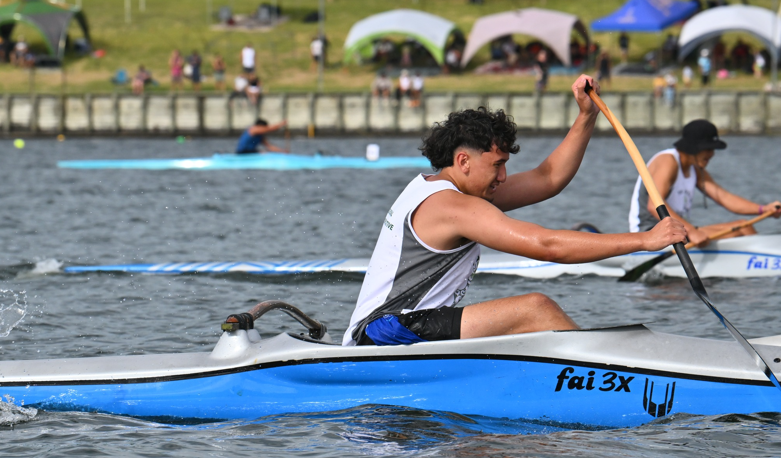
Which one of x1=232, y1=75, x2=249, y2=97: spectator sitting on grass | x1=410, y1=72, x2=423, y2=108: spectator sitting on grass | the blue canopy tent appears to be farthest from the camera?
the blue canopy tent

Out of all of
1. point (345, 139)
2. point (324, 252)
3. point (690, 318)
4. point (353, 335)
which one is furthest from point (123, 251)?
point (345, 139)

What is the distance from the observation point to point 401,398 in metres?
5.21

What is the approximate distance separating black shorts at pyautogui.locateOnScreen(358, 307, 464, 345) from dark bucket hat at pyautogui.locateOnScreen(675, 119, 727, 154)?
16.0 ft

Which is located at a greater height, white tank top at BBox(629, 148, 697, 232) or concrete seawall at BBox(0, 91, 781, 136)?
A: concrete seawall at BBox(0, 91, 781, 136)

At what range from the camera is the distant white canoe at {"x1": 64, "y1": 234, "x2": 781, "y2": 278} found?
9.95 meters

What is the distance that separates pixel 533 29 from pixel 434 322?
35060 millimetres

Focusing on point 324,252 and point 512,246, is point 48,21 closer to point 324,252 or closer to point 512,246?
point 324,252

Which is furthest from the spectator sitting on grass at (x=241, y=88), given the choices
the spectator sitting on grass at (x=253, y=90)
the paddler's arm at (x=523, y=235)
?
the paddler's arm at (x=523, y=235)

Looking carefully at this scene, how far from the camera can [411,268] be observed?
4.90 meters

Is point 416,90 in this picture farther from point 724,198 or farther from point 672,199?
point 672,199

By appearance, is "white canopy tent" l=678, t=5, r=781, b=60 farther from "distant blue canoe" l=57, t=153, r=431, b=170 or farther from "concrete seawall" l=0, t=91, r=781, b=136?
"distant blue canoe" l=57, t=153, r=431, b=170

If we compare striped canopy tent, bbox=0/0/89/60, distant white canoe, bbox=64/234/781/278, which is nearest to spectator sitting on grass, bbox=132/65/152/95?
striped canopy tent, bbox=0/0/89/60

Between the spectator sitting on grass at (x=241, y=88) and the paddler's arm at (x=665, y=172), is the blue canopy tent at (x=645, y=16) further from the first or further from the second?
the paddler's arm at (x=665, y=172)

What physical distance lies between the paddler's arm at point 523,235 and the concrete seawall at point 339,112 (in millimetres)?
28814
